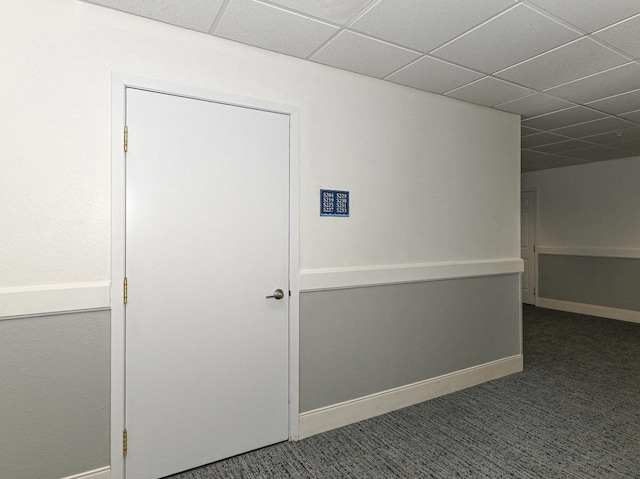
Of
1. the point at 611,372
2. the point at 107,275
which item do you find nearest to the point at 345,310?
→ the point at 107,275

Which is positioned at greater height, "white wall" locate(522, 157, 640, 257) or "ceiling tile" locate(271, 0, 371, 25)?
"ceiling tile" locate(271, 0, 371, 25)

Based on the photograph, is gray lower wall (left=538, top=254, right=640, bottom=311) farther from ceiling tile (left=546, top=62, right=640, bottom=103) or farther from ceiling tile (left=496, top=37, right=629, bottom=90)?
ceiling tile (left=496, top=37, right=629, bottom=90)

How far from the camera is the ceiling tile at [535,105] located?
338cm

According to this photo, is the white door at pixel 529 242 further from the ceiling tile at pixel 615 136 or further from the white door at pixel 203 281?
the white door at pixel 203 281

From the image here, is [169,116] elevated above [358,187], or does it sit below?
above

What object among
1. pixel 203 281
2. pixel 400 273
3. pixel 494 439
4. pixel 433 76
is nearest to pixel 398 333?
pixel 400 273

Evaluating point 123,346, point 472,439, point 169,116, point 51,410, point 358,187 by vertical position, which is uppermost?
point 169,116

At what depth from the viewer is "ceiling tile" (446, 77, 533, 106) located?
3.06 meters

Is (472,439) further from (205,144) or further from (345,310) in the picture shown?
(205,144)

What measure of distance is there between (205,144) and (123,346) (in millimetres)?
1234

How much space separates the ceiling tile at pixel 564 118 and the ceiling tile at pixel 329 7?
9.01 feet

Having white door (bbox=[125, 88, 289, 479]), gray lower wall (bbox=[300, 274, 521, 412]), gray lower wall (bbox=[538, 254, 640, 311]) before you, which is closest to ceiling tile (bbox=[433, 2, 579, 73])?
white door (bbox=[125, 88, 289, 479])

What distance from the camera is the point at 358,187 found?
2.88 meters

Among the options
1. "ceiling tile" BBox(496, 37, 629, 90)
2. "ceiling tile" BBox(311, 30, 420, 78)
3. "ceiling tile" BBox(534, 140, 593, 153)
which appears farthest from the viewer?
"ceiling tile" BBox(534, 140, 593, 153)
